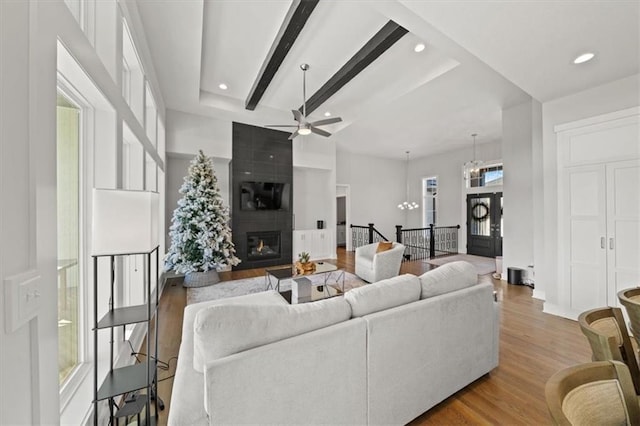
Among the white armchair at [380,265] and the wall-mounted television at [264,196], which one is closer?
the white armchair at [380,265]

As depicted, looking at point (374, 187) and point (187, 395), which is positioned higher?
point (374, 187)

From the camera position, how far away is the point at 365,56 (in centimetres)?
346

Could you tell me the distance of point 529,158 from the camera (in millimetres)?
4605

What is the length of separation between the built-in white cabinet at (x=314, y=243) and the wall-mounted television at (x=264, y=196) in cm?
89

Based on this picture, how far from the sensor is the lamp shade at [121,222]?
4.16ft

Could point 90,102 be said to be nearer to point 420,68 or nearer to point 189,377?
point 189,377

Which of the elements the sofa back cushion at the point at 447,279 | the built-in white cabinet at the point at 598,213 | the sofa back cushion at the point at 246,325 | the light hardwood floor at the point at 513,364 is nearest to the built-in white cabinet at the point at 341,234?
the light hardwood floor at the point at 513,364

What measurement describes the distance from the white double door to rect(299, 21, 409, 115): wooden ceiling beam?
9.29 feet

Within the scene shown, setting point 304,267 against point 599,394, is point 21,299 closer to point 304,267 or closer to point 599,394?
point 599,394

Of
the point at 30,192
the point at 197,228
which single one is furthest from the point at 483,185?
the point at 30,192

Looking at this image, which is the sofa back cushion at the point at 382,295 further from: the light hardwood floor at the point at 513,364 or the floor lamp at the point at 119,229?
the floor lamp at the point at 119,229

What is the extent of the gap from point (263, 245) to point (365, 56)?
4548 millimetres

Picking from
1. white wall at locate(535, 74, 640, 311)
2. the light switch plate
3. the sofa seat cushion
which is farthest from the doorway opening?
the light switch plate

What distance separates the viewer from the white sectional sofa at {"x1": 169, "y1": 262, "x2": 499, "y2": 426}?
122 centimetres
